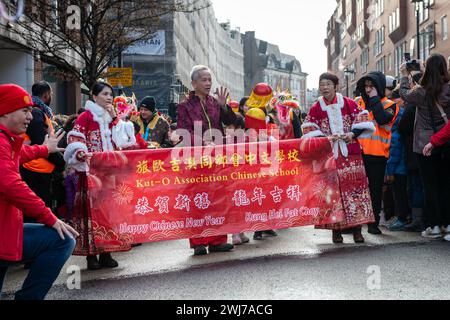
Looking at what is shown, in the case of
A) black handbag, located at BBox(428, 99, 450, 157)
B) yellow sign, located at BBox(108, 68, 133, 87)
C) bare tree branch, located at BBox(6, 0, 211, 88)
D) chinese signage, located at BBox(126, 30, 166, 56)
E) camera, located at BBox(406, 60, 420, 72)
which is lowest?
black handbag, located at BBox(428, 99, 450, 157)

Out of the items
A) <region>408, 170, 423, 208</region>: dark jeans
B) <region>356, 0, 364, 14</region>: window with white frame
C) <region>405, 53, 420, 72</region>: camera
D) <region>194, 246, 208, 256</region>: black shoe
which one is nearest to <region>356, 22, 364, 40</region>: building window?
<region>356, 0, 364, 14</region>: window with white frame

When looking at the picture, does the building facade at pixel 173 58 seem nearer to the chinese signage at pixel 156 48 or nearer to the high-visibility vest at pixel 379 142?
the chinese signage at pixel 156 48

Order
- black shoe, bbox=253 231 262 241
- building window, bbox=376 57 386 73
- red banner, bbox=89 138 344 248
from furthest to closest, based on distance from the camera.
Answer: building window, bbox=376 57 386 73 → black shoe, bbox=253 231 262 241 → red banner, bbox=89 138 344 248

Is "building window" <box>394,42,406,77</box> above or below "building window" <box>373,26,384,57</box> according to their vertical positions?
below

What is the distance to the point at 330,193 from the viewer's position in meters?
7.32

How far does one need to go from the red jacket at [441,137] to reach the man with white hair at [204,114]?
2.34 meters

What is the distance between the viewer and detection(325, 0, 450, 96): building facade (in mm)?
38812

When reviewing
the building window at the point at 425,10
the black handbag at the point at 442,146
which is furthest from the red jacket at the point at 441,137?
the building window at the point at 425,10

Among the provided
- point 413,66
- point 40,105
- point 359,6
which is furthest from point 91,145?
point 359,6

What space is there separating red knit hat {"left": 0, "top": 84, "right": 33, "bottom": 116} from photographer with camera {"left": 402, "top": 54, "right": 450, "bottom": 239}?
4.96 m

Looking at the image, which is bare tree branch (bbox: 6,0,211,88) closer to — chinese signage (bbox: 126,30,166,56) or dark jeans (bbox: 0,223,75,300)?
dark jeans (bbox: 0,223,75,300)

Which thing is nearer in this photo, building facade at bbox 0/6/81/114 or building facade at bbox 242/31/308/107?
building facade at bbox 0/6/81/114

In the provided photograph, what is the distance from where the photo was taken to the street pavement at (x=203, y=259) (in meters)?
5.60
